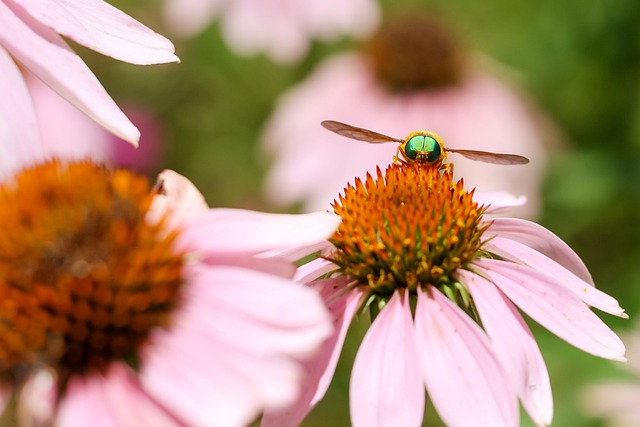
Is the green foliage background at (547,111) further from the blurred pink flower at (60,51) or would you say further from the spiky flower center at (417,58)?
the blurred pink flower at (60,51)

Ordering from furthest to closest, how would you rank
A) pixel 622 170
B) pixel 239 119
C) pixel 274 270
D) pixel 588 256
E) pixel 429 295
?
pixel 239 119, pixel 588 256, pixel 622 170, pixel 429 295, pixel 274 270

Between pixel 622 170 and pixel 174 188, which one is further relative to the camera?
pixel 622 170

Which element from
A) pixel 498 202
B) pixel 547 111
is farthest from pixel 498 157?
pixel 547 111

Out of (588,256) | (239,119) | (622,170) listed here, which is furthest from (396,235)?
(239,119)

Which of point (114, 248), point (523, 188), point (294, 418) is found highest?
point (523, 188)

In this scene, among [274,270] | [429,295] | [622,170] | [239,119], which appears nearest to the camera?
[274,270]

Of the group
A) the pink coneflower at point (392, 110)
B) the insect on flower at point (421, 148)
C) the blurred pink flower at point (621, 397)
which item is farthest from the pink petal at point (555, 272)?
the pink coneflower at point (392, 110)

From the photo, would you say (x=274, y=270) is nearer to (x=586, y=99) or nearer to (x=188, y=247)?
(x=188, y=247)
